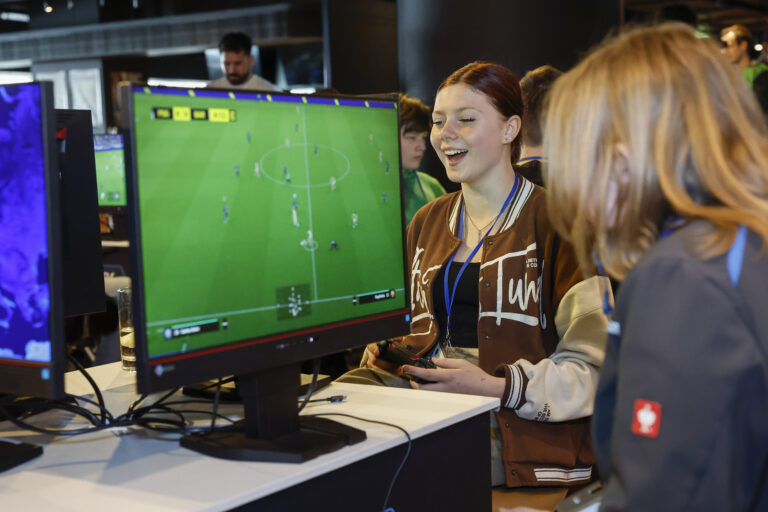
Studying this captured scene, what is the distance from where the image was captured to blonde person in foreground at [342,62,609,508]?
1.82 m

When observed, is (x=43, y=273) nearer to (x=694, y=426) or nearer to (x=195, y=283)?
(x=195, y=283)

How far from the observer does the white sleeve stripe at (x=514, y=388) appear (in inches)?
70.6

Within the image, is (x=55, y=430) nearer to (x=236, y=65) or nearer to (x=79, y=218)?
(x=79, y=218)

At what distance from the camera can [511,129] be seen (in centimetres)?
216

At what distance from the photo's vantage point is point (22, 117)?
4.17 feet

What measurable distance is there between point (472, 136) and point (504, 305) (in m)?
0.45

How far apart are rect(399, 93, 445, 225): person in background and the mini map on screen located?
2545mm

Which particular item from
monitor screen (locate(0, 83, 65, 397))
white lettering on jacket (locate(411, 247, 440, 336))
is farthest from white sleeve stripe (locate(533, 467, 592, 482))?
monitor screen (locate(0, 83, 65, 397))

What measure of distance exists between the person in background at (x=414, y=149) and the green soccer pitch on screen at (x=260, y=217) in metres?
2.22

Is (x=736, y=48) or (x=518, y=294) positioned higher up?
(x=736, y=48)

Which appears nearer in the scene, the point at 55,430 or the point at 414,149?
the point at 55,430

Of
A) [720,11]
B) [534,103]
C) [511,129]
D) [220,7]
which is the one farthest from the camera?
[720,11]

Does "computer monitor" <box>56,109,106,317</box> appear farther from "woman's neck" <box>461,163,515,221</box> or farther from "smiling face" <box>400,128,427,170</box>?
"smiling face" <box>400,128,427,170</box>

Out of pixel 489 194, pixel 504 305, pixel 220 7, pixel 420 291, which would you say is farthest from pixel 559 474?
pixel 220 7
